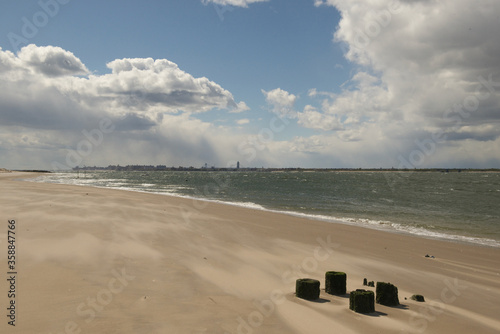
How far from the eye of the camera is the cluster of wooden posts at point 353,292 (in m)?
6.48

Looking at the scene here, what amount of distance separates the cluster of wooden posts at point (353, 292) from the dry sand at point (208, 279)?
18 cm

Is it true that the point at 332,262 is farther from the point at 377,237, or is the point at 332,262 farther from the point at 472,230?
the point at 472,230

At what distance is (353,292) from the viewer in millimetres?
6688

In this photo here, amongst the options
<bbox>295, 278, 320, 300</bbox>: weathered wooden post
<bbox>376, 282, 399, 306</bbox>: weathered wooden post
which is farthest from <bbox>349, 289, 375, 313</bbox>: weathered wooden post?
<bbox>295, 278, 320, 300</bbox>: weathered wooden post

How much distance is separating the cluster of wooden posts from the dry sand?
178mm

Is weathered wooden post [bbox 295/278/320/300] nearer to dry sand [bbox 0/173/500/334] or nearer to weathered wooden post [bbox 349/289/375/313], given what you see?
dry sand [bbox 0/173/500/334]

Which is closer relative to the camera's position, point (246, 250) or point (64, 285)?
point (64, 285)

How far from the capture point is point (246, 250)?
11.2 metres

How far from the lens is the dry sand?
18.3 ft

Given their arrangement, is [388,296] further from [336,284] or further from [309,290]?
[309,290]

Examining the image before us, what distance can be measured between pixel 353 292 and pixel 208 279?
3313mm

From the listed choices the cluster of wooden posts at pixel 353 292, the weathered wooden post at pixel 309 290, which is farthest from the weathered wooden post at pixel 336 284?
the weathered wooden post at pixel 309 290

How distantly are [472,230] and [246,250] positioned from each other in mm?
18865

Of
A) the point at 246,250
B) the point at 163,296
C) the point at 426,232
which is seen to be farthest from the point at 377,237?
the point at 163,296
